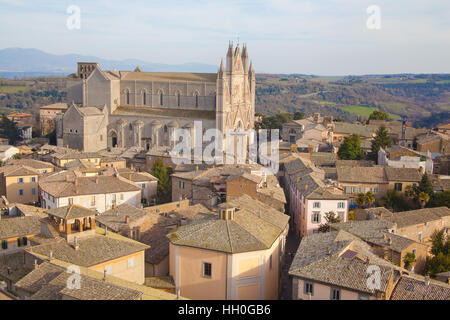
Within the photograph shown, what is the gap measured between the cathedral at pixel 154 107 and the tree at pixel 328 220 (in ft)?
92.5

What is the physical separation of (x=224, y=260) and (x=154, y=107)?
157ft

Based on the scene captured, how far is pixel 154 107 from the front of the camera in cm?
6850

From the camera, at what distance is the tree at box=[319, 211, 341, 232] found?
33.4 metres

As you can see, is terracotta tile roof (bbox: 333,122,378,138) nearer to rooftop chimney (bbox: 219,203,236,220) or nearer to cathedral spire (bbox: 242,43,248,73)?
cathedral spire (bbox: 242,43,248,73)

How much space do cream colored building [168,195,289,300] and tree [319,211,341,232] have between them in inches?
358

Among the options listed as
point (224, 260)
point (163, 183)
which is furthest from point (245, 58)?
point (224, 260)

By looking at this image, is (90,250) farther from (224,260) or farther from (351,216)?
(351,216)

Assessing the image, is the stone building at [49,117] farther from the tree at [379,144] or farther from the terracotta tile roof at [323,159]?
the tree at [379,144]

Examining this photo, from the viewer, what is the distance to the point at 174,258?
79.3 ft

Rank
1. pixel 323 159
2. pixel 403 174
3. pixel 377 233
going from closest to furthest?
pixel 377 233
pixel 403 174
pixel 323 159

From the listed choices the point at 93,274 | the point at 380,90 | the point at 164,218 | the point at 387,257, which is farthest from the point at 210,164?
the point at 380,90
